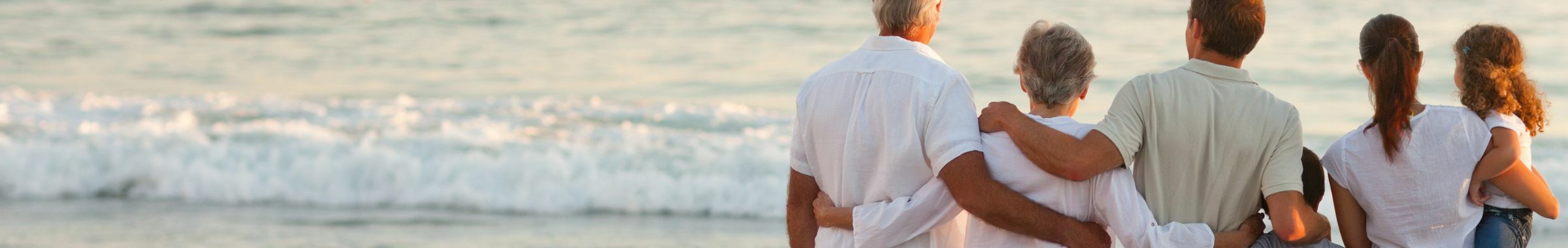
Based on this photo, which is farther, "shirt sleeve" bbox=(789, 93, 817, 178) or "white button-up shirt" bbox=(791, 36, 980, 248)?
"shirt sleeve" bbox=(789, 93, 817, 178)

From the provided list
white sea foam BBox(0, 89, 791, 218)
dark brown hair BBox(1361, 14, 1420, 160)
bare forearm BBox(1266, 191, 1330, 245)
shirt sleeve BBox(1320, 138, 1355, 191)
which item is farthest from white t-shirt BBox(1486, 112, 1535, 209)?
white sea foam BBox(0, 89, 791, 218)

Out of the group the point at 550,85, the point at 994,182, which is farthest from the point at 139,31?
the point at 994,182

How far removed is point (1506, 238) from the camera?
2.67 m

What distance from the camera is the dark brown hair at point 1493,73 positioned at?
8.51ft

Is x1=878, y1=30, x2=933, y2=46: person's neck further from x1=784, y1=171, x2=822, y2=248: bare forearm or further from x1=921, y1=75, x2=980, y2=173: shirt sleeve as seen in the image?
x1=784, y1=171, x2=822, y2=248: bare forearm

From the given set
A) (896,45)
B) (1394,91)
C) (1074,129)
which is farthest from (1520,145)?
(896,45)

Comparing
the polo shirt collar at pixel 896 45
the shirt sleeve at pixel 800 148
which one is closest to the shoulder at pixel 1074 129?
the polo shirt collar at pixel 896 45

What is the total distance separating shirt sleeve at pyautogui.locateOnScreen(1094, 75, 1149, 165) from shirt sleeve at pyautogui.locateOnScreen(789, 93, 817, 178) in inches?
22.4

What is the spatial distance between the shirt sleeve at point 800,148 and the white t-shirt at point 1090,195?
36cm

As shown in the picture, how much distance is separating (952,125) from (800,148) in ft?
1.23

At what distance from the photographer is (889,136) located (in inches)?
102

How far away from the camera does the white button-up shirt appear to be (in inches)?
99.3

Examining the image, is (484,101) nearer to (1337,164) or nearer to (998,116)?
(998,116)

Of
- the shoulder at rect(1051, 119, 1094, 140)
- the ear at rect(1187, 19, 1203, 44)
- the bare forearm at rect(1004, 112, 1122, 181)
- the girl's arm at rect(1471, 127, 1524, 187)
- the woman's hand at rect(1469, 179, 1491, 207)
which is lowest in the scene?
the woman's hand at rect(1469, 179, 1491, 207)
